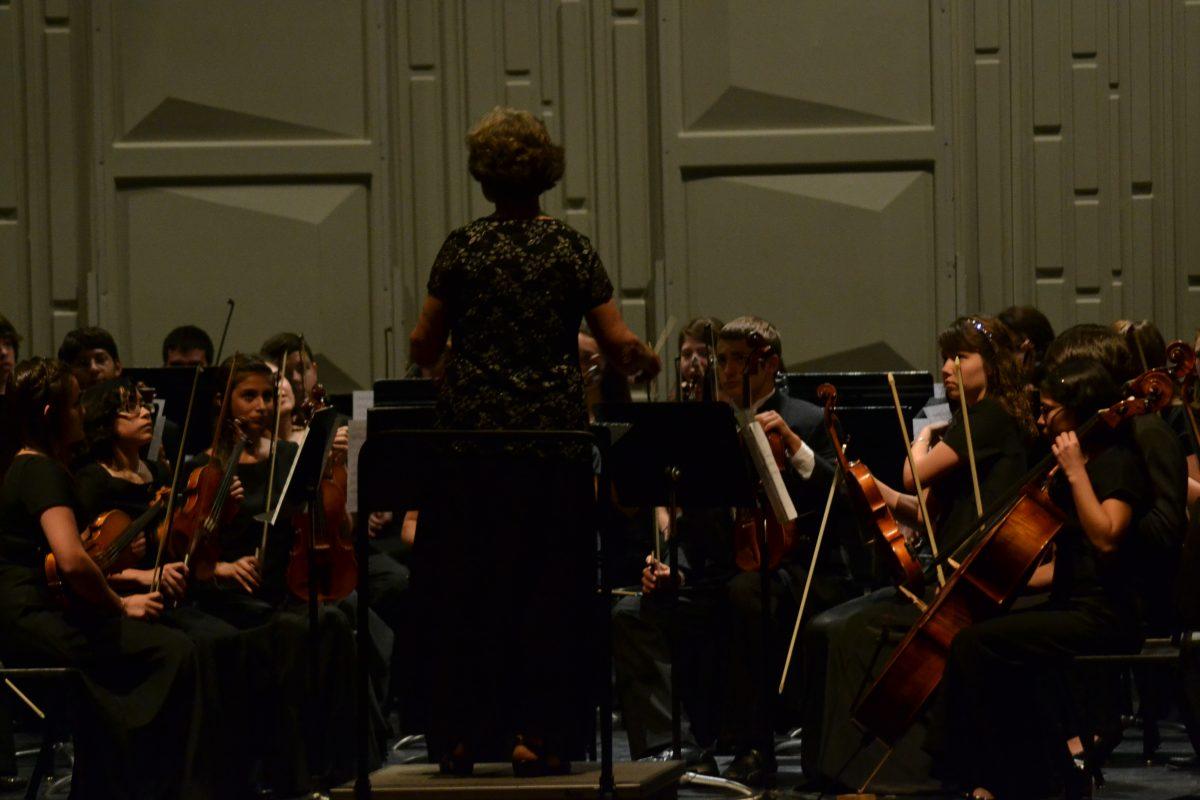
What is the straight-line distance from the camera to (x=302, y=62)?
22.9 ft

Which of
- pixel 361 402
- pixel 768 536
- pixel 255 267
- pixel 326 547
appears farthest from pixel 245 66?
pixel 768 536

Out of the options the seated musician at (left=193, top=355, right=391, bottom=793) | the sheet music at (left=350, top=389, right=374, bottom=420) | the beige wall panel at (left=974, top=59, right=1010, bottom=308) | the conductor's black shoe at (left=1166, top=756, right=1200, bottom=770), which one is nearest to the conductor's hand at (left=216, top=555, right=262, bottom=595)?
the seated musician at (left=193, top=355, right=391, bottom=793)

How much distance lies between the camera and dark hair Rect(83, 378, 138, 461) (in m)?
4.31

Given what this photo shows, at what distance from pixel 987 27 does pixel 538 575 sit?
4.44 m

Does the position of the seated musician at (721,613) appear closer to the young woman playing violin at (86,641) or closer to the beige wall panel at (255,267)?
the young woman playing violin at (86,641)

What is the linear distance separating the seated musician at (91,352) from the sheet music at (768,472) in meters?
2.71

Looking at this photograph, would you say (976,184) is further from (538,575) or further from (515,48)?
(538,575)

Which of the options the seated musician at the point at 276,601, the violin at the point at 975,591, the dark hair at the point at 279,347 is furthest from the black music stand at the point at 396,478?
the dark hair at the point at 279,347

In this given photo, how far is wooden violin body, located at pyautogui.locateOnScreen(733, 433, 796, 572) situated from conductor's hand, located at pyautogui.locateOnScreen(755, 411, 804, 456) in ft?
0.05

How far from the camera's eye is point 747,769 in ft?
14.7

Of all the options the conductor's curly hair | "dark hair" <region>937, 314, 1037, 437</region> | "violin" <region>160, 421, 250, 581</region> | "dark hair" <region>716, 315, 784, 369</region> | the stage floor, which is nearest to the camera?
the conductor's curly hair

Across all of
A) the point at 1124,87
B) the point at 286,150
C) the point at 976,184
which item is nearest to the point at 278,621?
the point at 286,150

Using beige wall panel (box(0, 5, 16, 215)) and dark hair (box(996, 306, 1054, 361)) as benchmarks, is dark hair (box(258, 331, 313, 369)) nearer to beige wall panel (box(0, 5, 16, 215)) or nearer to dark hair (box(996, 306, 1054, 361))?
beige wall panel (box(0, 5, 16, 215))

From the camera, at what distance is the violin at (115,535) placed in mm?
4035
